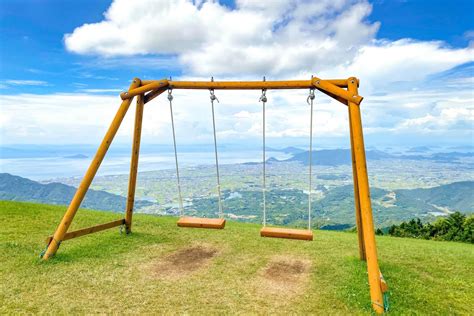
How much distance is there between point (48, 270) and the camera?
20.5ft

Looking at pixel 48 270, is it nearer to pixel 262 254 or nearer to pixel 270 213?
pixel 262 254

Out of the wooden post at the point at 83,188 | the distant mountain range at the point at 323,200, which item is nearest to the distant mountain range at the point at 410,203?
the distant mountain range at the point at 323,200

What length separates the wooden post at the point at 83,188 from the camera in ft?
22.6

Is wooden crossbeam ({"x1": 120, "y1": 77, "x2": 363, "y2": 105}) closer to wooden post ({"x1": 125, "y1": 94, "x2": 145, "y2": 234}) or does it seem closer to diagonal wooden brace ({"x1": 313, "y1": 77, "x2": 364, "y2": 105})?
diagonal wooden brace ({"x1": 313, "y1": 77, "x2": 364, "y2": 105})

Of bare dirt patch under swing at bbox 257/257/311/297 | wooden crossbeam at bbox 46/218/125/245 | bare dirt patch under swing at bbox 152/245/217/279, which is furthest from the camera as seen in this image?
wooden crossbeam at bbox 46/218/125/245

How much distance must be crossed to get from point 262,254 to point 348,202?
414 ft

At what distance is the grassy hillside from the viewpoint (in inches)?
Result: 200

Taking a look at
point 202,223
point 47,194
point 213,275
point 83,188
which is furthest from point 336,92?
point 47,194

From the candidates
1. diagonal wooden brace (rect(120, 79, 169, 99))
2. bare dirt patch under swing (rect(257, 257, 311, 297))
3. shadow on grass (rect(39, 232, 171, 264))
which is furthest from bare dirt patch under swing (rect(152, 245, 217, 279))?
diagonal wooden brace (rect(120, 79, 169, 99))

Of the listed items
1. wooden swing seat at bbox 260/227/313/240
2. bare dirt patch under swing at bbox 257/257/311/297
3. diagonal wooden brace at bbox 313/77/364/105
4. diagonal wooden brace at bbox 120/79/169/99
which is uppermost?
diagonal wooden brace at bbox 120/79/169/99

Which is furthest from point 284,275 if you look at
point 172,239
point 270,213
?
point 270,213

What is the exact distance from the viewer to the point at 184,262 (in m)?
6.98

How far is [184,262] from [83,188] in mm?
2742

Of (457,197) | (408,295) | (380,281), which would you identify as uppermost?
(380,281)
